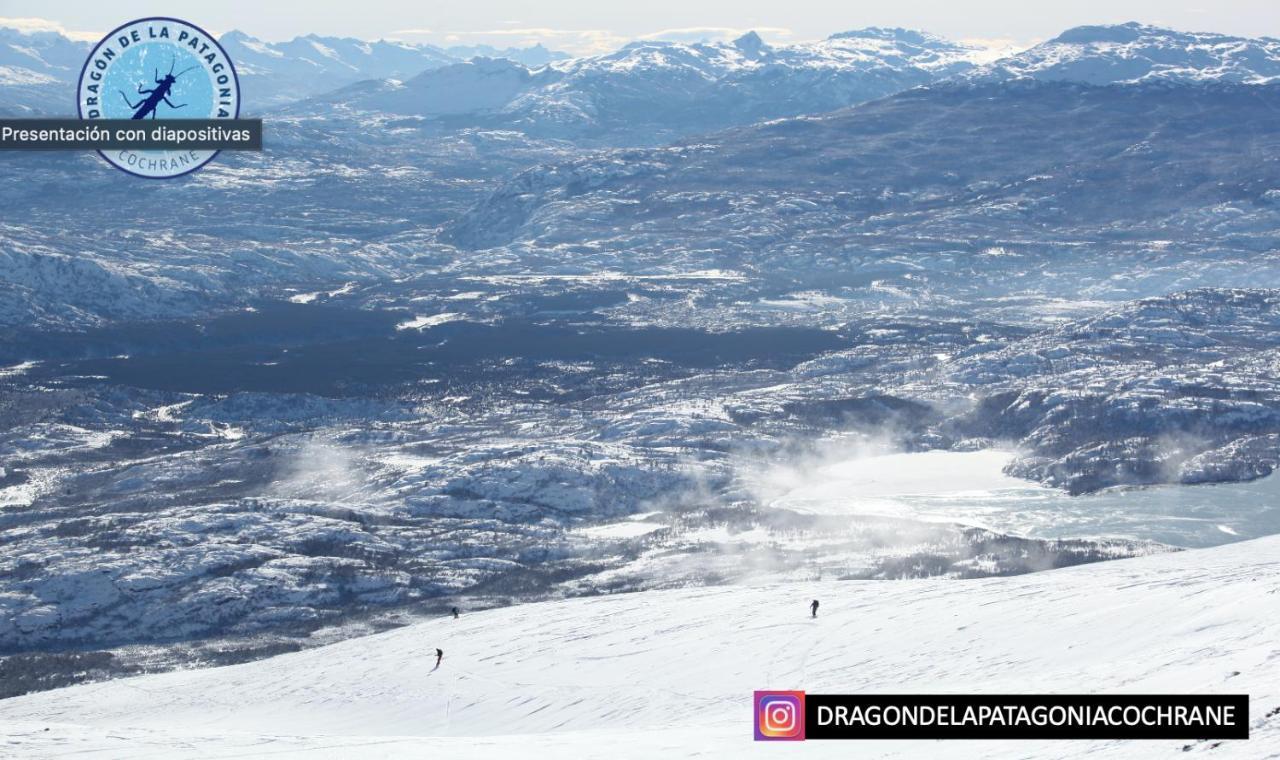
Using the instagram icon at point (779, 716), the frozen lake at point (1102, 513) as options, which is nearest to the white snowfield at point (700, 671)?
the instagram icon at point (779, 716)

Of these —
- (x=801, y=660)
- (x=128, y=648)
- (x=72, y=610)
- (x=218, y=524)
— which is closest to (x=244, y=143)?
(x=801, y=660)

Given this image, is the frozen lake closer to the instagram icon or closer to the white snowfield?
the white snowfield

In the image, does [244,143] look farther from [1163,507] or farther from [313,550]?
Answer: [1163,507]

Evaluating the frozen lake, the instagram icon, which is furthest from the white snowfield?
the frozen lake

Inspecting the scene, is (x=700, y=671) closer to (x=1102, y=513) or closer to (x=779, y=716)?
(x=779, y=716)

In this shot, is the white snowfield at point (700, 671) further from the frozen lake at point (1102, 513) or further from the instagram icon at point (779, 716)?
the frozen lake at point (1102, 513)

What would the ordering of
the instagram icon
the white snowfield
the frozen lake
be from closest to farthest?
1. the instagram icon
2. the white snowfield
3. the frozen lake
